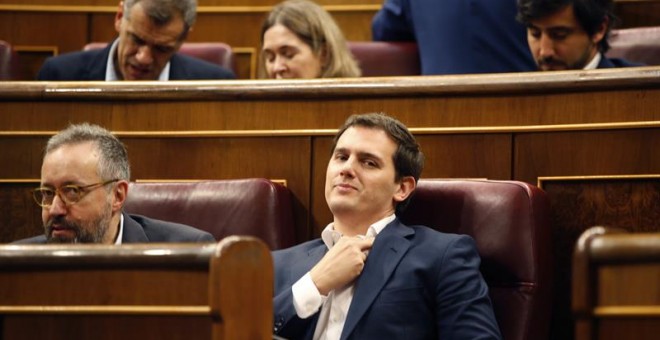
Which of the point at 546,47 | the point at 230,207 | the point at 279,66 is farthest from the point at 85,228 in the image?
the point at 546,47

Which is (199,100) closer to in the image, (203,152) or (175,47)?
(203,152)

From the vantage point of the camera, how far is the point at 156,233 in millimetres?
1099

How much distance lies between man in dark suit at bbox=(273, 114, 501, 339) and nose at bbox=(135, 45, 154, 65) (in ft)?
1.62

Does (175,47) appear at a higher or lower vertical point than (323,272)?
higher

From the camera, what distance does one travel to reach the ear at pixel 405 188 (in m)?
1.10

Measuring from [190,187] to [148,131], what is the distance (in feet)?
0.42

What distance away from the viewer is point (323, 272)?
1016 mm

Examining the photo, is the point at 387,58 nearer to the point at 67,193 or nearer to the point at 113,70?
the point at 113,70

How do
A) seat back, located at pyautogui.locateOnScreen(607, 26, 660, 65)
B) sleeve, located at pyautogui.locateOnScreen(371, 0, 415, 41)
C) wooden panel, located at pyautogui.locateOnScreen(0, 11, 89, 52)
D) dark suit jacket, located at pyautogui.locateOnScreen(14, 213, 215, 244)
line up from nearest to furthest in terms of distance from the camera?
dark suit jacket, located at pyautogui.locateOnScreen(14, 213, 215, 244)
seat back, located at pyautogui.locateOnScreen(607, 26, 660, 65)
sleeve, located at pyautogui.locateOnScreen(371, 0, 415, 41)
wooden panel, located at pyautogui.locateOnScreen(0, 11, 89, 52)

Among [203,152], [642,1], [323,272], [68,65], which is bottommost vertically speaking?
[323,272]

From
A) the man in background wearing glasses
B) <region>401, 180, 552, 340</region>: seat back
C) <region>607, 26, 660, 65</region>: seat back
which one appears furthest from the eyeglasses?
<region>607, 26, 660, 65</region>: seat back

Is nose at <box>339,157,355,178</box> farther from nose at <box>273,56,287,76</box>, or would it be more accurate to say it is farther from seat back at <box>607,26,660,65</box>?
seat back at <box>607,26,660,65</box>

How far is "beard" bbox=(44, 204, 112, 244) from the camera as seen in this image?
109 centimetres

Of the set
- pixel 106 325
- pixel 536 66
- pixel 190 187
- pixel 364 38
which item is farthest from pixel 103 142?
pixel 364 38
